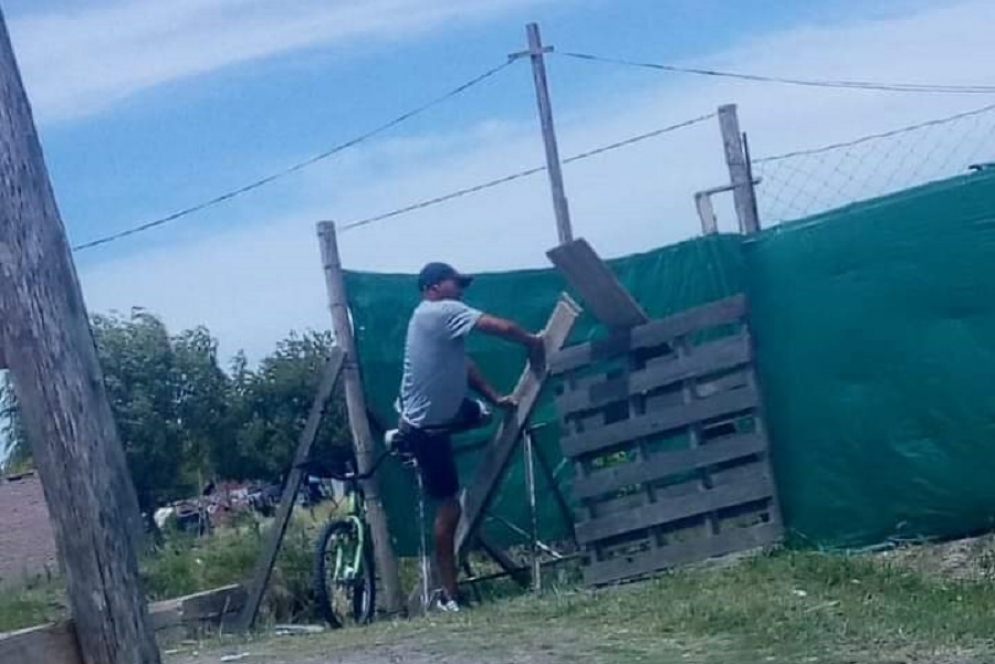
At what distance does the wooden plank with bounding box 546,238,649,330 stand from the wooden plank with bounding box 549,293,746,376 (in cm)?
8

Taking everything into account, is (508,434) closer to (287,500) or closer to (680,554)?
(680,554)

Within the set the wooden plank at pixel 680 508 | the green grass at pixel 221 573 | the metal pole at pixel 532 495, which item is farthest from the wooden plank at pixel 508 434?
the green grass at pixel 221 573

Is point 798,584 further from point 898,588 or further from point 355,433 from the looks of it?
point 355,433

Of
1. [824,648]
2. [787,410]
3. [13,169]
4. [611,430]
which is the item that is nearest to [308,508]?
[611,430]

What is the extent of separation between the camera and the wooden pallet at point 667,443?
9.91 meters

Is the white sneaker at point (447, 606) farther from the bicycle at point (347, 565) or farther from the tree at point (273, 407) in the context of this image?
the tree at point (273, 407)

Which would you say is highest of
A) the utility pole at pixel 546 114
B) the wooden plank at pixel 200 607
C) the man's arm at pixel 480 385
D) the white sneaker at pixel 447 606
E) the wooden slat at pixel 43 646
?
the utility pole at pixel 546 114

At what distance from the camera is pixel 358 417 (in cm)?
1139

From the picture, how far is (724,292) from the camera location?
10258 mm

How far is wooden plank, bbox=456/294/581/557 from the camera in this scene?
34.9 ft

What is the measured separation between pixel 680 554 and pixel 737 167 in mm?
2310

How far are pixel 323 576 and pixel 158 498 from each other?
11732 millimetres

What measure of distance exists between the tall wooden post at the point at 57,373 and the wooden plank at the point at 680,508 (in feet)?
21.2

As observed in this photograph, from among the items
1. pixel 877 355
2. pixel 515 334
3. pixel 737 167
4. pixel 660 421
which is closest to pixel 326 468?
pixel 515 334
